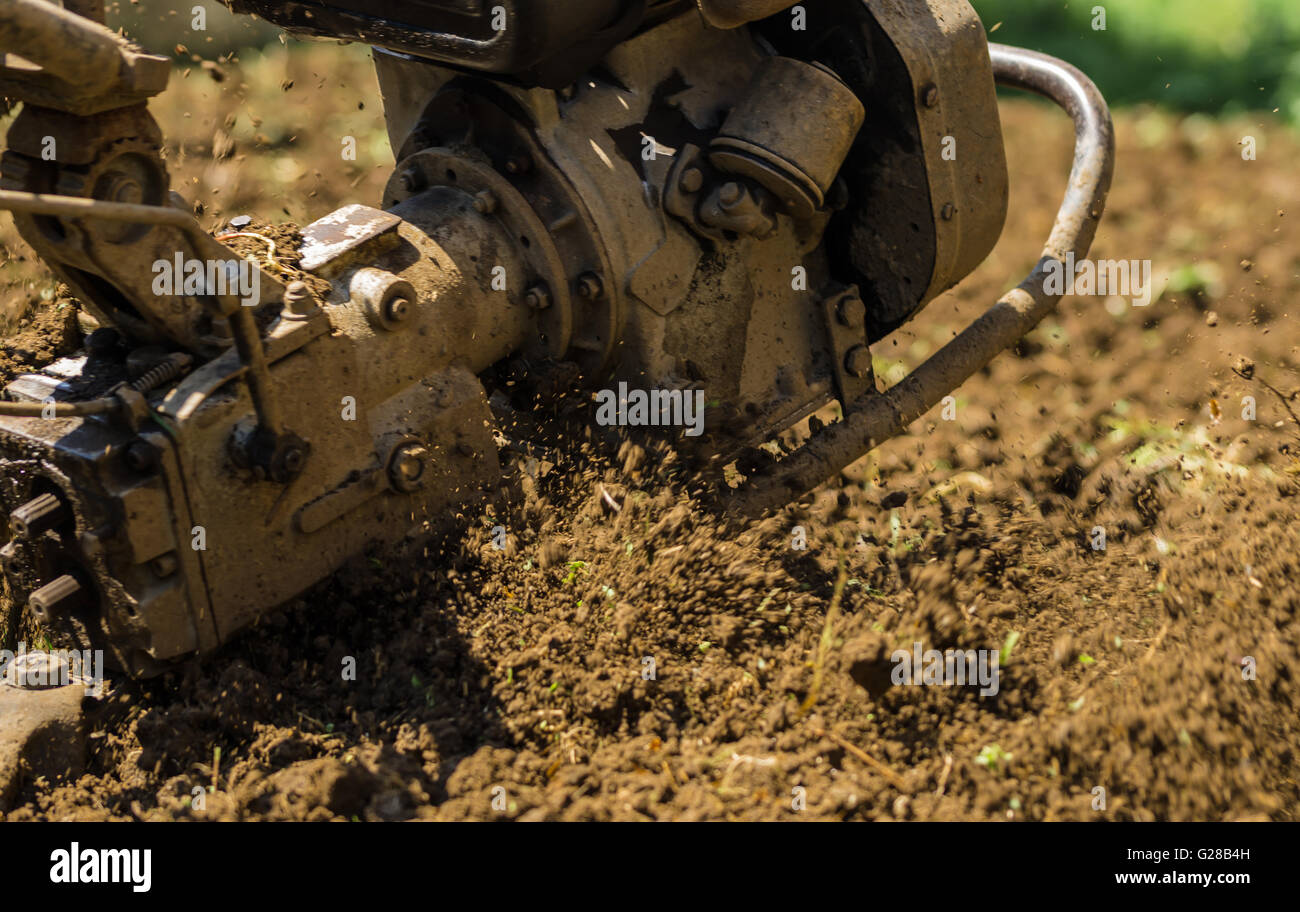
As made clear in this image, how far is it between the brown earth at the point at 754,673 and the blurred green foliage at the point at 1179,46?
152 inches

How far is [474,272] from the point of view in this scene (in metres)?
3.14

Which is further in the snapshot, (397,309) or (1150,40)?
(1150,40)

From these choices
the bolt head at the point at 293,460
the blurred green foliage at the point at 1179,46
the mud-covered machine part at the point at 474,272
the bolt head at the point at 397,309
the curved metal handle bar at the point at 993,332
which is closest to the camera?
the mud-covered machine part at the point at 474,272

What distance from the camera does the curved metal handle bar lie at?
11.5 ft

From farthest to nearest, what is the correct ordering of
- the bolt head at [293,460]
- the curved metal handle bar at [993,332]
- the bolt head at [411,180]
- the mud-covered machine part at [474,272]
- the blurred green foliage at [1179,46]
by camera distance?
1. the blurred green foliage at [1179,46]
2. the curved metal handle bar at [993,332]
3. the bolt head at [411,180]
4. the bolt head at [293,460]
5. the mud-covered machine part at [474,272]

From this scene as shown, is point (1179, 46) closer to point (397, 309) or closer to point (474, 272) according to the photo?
point (474, 272)

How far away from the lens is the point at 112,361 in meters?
2.76

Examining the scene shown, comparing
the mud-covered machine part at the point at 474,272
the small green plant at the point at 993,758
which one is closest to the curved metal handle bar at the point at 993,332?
the mud-covered machine part at the point at 474,272

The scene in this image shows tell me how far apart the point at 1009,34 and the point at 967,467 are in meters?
4.38

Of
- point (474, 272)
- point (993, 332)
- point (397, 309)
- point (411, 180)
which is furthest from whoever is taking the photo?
point (993, 332)

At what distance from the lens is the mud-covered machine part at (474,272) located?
256 cm

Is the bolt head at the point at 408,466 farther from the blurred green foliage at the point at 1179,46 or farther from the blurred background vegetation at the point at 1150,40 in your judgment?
the blurred green foliage at the point at 1179,46

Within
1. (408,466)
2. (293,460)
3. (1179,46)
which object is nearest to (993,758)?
(408,466)

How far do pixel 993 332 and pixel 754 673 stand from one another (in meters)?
1.47
